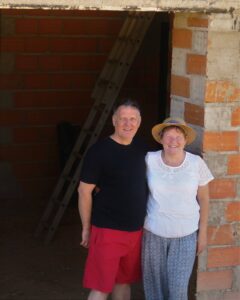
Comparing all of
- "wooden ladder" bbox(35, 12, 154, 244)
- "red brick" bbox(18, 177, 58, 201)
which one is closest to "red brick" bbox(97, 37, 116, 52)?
"wooden ladder" bbox(35, 12, 154, 244)

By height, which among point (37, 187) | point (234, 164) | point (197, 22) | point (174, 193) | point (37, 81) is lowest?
point (37, 187)

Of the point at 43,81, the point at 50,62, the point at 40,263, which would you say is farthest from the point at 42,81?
the point at 40,263

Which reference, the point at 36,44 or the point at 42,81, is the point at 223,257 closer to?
the point at 42,81

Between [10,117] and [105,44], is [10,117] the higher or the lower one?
the lower one

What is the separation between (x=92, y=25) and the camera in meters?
7.66

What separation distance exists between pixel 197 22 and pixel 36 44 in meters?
3.66

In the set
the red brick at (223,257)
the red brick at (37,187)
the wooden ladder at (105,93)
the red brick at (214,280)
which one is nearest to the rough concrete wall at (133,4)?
the red brick at (223,257)

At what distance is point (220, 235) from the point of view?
4.38 metres

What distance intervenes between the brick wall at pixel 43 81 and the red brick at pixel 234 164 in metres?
3.71

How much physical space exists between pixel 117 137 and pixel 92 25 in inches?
153

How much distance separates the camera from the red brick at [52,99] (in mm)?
7609

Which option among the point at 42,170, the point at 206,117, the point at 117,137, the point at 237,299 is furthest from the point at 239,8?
the point at 42,170

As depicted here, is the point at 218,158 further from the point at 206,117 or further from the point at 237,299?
the point at 237,299

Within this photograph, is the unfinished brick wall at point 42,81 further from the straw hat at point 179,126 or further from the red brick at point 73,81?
the straw hat at point 179,126
